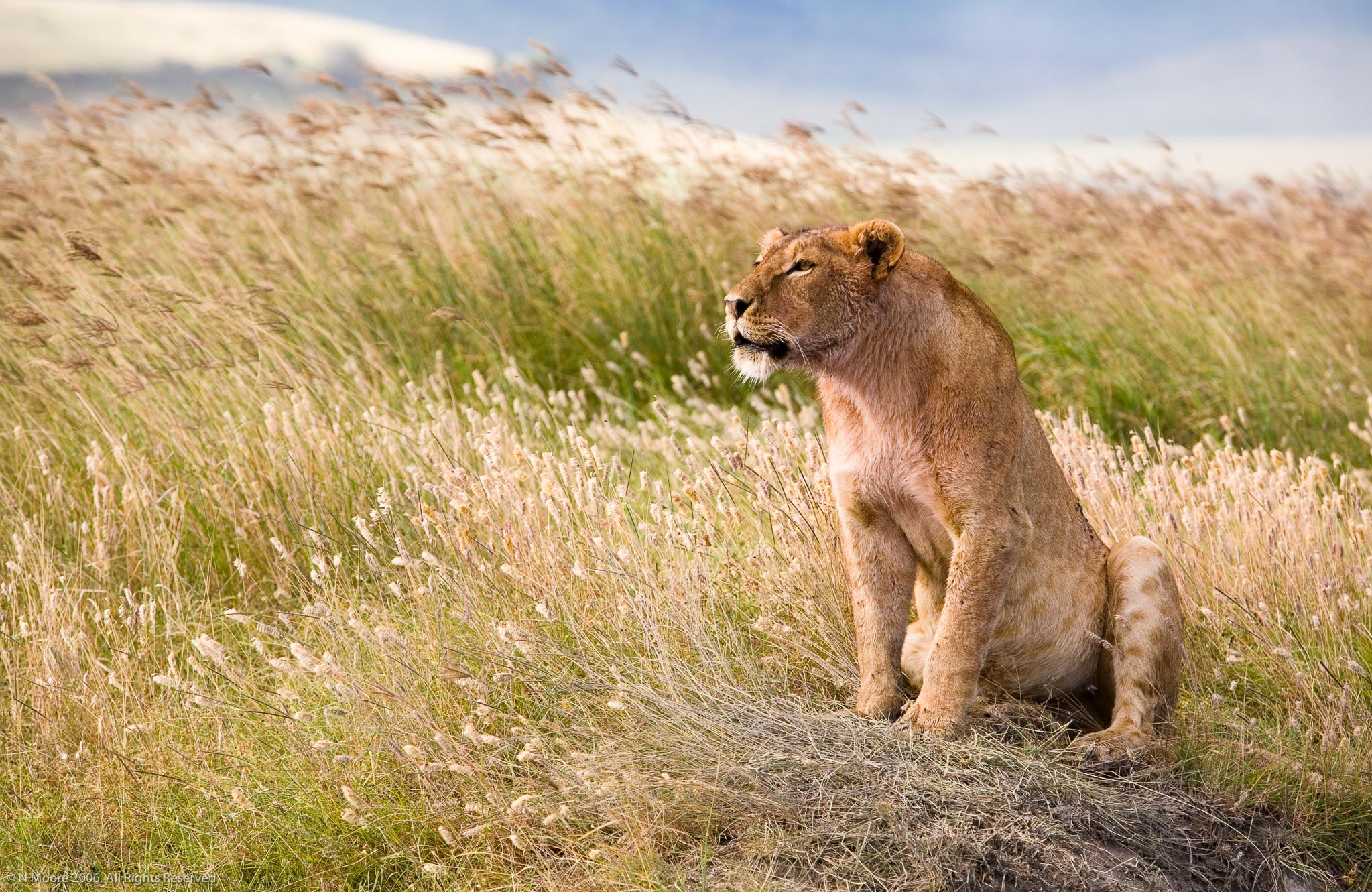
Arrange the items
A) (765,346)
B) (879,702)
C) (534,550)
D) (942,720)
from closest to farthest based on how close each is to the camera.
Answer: (942,720), (765,346), (879,702), (534,550)

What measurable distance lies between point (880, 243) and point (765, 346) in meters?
0.48

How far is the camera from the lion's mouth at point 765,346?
3787mm

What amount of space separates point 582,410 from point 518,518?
3.56 meters

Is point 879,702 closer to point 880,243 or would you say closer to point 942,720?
point 942,720

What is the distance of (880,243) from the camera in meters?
3.81

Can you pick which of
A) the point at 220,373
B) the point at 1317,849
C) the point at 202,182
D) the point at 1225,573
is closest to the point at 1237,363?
the point at 1225,573

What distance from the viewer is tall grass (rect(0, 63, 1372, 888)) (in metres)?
3.61

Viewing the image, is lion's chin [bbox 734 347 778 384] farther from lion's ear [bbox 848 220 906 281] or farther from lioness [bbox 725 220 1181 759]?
lion's ear [bbox 848 220 906 281]

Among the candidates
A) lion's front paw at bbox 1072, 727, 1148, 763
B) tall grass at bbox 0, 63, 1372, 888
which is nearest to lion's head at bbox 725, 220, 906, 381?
tall grass at bbox 0, 63, 1372, 888

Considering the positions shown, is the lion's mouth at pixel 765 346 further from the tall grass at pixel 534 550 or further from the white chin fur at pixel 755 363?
the tall grass at pixel 534 550

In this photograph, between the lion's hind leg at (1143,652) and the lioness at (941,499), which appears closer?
the lioness at (941,499)

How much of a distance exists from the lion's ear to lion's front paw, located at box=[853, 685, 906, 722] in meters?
1.29

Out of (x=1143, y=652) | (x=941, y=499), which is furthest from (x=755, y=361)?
(x=1143, y=652)

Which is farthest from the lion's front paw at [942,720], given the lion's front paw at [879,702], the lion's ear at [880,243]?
the lion's ear at [880,243]
